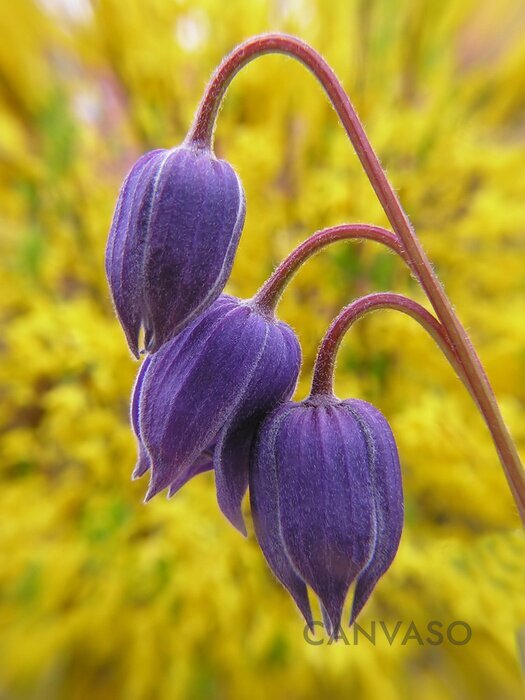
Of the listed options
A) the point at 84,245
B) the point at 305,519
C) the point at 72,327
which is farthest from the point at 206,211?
the point at 84,245

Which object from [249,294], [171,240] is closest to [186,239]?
[171,240]

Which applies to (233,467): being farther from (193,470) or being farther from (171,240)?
(171,240)

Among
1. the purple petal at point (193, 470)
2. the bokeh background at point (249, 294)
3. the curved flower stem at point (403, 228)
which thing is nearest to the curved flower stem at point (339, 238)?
the curved flower stem at point (403, 228)

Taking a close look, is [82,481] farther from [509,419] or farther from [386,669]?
[509,419]

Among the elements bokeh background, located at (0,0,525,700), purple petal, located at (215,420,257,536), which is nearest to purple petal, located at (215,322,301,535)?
purple petal, located at (215,420,257,536)

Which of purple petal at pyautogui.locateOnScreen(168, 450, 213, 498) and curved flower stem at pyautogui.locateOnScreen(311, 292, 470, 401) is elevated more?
curved flower stem at pyautogui.locateOnScreen(311, 292, 470, 401)

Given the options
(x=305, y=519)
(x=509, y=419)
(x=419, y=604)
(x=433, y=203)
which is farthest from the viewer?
(x=433, y=203)

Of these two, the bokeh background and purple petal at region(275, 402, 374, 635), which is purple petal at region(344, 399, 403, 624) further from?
the bokeh background
